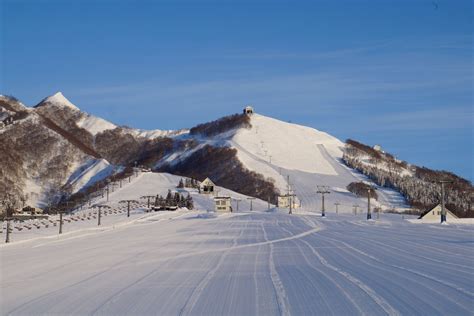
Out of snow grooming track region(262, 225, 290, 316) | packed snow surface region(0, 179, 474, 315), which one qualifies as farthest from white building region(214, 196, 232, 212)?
snow grooming track region(262, 225, 290, 316)

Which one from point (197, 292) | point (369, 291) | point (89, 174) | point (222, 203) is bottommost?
point (197, 292)

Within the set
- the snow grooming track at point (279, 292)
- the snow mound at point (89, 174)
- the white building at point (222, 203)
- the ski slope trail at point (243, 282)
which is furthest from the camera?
the snow mound at point (89, 174)

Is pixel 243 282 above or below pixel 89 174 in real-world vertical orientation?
below

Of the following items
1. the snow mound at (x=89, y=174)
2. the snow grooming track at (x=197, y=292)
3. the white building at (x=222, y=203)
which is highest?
the snow mound at (x=89, y=174)

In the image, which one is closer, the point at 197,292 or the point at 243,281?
the point at 197,292

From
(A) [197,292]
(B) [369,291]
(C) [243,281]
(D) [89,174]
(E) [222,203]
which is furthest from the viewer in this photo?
(D) [89,174]

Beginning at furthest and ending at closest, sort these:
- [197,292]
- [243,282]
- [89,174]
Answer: [89,174] → [243,282] → [197,292]

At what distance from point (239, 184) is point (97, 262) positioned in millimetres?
178631

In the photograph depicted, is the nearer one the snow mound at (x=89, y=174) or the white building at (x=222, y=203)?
the white building at (x=222, y=203)

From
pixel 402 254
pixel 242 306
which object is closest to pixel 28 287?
pixel 242 306

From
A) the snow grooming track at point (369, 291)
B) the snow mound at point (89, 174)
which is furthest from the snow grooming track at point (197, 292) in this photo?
the snow mound at point (89, 174)

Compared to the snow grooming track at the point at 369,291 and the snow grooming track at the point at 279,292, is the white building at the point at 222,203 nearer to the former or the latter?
the snow grooming track at the point at 369,291

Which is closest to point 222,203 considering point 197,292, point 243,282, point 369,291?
point 243,282

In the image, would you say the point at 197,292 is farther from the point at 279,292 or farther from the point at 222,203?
the point at 222,203
